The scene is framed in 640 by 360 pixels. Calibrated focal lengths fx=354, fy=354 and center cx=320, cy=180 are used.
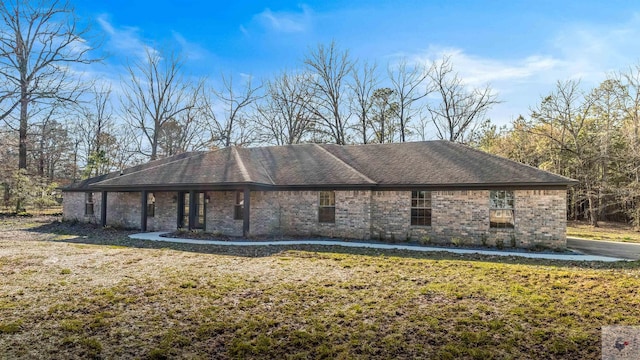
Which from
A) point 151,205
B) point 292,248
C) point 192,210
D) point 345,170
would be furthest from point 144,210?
point 345,170

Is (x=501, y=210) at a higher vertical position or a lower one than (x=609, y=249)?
higher

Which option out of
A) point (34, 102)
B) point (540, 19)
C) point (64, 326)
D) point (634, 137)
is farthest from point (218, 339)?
point (634, 137)

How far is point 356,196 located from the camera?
46.1 ft

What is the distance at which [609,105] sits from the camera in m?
25.0

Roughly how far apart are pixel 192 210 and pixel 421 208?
386 inches

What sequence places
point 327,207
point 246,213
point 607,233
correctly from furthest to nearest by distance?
point 607,233, point 327,207, point 246,213

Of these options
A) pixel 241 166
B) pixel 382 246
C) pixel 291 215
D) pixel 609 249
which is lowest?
pixel 609 249

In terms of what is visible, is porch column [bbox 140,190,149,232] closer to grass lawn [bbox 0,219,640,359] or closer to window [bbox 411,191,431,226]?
grass lawn [bbox 0,219,640,359]

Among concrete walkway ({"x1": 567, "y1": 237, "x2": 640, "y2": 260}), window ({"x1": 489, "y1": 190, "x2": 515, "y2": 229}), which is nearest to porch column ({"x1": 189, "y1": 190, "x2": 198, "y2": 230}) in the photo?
window ({"x1": 489, "y1": 190, "x2": 515, "y2": 229})

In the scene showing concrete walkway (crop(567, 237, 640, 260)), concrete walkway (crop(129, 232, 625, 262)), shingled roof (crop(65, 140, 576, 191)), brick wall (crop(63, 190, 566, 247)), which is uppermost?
shingled roof (crop(65, 140, 576, 191))

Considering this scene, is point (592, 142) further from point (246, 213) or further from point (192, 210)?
point (192, 210)

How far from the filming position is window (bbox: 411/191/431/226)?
13406 millimetres

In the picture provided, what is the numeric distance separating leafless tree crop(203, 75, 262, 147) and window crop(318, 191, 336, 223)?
1890cm

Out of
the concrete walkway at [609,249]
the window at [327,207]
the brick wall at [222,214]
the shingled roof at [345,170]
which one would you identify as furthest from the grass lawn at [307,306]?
the brick wall at [222,214]
